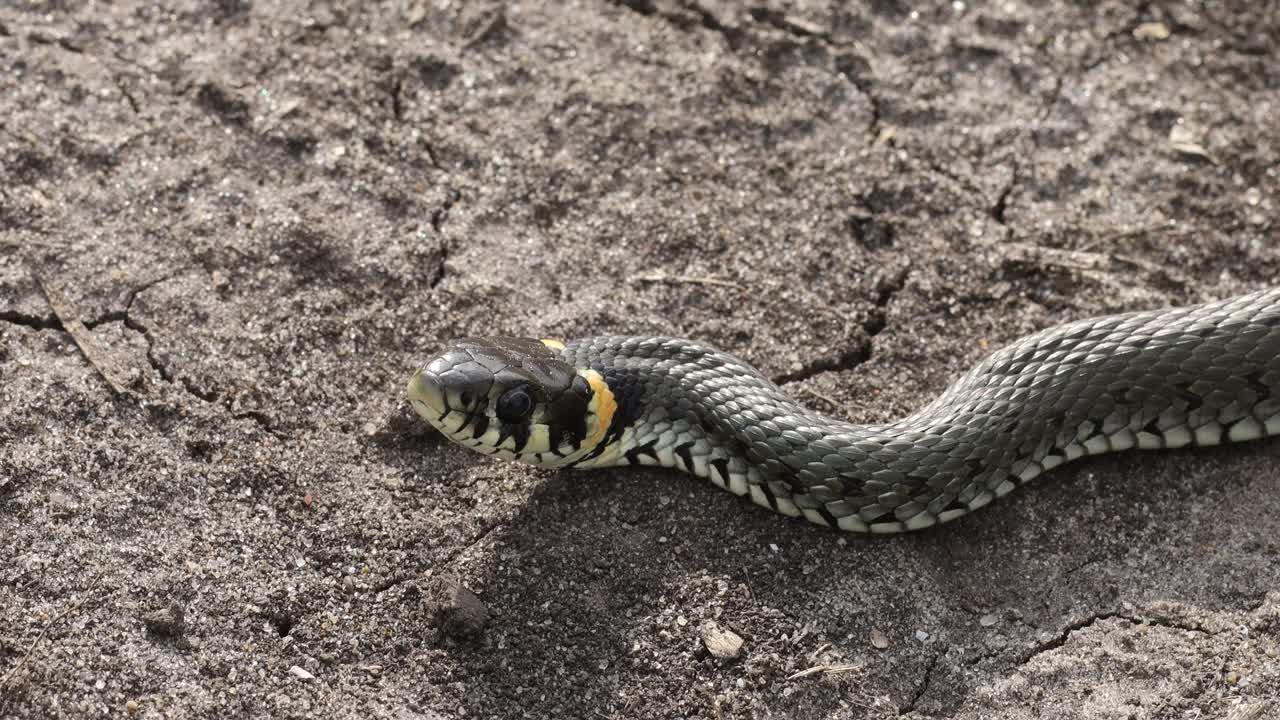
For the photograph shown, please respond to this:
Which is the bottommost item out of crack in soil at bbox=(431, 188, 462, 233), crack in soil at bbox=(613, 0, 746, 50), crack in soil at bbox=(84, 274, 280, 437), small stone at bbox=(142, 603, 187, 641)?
small stone at bbox=(142, 603, 187, 641)

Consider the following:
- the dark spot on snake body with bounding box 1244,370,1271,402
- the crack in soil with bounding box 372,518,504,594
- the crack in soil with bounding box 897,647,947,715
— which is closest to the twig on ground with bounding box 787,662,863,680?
the crack in soil with bounding box 897,647,947,715

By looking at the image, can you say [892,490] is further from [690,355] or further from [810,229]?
[810,229]

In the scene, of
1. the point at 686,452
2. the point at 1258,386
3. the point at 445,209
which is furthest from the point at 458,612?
the point at 1258,386

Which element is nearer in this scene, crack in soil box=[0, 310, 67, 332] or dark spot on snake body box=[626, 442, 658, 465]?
dark spot on snake body box=[626, 442, 658, 465]

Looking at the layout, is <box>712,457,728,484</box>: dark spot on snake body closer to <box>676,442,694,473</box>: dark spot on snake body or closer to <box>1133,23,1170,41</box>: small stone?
<box>676,442,694,473</box>: dark spot on snake body

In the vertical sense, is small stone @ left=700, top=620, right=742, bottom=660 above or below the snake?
below

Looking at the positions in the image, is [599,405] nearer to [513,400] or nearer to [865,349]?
[513,400]

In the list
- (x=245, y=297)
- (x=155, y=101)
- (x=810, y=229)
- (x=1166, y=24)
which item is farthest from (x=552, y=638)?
(x=1166, y=24)
